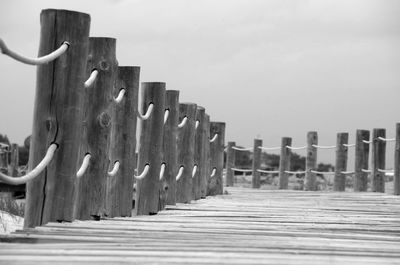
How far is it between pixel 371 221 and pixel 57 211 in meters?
2.47

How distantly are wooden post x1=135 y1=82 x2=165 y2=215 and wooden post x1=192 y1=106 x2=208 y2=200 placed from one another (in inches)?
79.6

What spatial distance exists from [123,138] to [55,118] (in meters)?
1.72

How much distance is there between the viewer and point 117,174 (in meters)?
5.58

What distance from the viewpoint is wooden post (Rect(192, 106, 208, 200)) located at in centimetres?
848

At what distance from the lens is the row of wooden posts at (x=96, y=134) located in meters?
3.89

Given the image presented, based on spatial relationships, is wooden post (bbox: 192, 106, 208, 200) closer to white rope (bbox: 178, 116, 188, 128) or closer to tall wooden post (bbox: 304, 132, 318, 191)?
white rope (bbox: 178, 116, 188, 128)

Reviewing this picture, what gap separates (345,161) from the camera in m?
16.1

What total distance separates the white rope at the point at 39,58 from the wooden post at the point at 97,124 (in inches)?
36.0

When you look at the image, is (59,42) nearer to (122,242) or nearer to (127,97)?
(122,242)

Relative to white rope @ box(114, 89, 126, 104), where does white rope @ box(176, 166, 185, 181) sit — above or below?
below

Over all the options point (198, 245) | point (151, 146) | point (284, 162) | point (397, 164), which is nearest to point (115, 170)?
point (151, 146)

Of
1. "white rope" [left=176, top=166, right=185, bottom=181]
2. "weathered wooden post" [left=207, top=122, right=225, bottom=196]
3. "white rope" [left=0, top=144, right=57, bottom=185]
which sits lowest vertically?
"white rope" [left=0, top=144, right=57, bottom=185]

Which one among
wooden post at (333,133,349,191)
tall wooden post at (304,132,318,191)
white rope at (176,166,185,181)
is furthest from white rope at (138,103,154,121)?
tall wooden post at (304,132,318,191)

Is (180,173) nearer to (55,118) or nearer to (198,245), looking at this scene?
(55,118)
